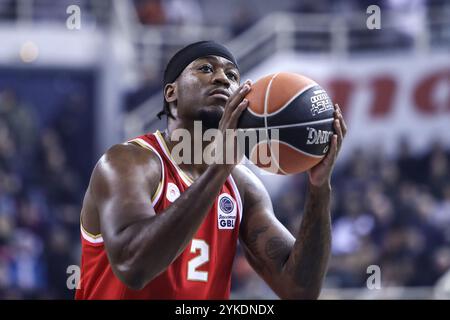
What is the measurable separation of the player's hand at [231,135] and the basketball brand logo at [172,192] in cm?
57

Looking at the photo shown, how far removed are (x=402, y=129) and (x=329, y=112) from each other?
1037 cm

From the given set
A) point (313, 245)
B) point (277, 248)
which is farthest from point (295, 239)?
point (313, 245)

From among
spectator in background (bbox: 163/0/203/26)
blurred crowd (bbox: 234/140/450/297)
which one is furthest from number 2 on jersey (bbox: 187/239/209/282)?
spectator in background (bbox: 163/0/203/26)

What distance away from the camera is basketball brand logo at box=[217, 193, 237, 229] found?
5039mm

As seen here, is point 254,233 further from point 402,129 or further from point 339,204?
point 402,129

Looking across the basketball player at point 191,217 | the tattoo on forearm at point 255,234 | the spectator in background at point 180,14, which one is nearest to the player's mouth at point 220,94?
the basketball player at point 191,217

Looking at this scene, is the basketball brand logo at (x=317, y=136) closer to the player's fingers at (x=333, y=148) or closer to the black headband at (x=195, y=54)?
the player's fingers at (x=333, y=148)

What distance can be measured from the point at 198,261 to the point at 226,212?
37 centimetres

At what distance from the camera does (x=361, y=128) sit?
14.9m

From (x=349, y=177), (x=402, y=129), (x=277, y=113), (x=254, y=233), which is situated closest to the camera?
(x=277, y=113)

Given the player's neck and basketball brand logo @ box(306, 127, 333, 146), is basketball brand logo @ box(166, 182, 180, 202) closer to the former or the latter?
the player's neck

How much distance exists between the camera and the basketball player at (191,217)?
422 centimetres

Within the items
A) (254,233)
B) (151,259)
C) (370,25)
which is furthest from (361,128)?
(151,259)

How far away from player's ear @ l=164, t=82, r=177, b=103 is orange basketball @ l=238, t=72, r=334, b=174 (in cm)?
84
